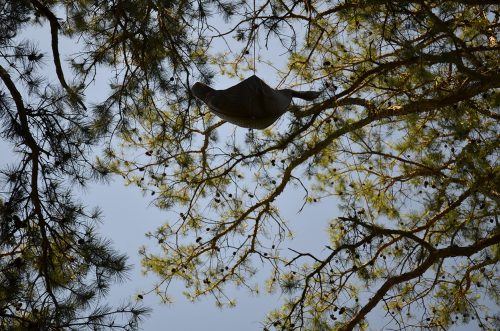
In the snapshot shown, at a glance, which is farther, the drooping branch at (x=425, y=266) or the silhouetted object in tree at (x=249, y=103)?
the drooping branch at (x=425, y=266)

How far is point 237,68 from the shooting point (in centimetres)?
376

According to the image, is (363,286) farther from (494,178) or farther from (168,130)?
(168,130)

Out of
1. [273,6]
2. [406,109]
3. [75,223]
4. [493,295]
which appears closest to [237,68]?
[273,6]

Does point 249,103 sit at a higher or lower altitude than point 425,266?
higher

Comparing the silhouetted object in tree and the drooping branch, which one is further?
Result: the drooping branch

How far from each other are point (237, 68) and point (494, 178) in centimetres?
191

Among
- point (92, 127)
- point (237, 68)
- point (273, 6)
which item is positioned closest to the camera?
point (92, 127)

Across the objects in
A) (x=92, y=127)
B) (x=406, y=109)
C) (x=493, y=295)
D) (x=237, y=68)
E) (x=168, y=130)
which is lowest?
(x=493, y=295)

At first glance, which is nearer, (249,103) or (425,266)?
(249,103)

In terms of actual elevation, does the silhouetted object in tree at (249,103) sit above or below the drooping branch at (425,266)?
above

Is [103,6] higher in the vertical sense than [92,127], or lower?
higher

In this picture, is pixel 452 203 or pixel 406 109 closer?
pixel 406 109

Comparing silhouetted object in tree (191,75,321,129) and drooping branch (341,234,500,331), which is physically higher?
silhouetted object in tree (191,75,321,129)

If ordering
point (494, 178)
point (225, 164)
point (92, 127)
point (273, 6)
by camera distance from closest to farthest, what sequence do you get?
point (494, 178) < point (92, 127) < point (273, 6) < point (225, 164)
